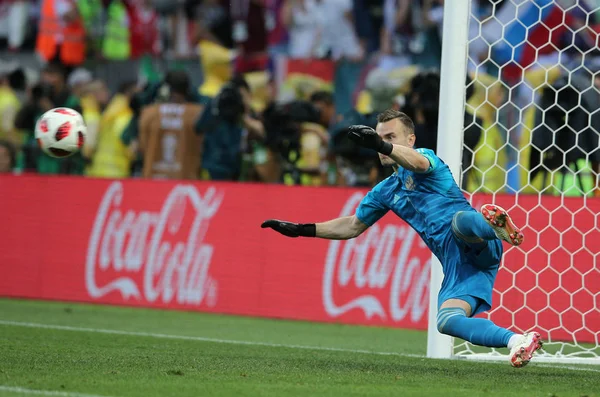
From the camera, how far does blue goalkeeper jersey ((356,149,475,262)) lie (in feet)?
26.1

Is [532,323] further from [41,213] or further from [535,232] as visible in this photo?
[41,213]

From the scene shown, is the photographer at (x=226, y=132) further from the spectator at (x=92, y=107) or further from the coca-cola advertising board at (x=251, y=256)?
the spectator at (x=92, y=107)

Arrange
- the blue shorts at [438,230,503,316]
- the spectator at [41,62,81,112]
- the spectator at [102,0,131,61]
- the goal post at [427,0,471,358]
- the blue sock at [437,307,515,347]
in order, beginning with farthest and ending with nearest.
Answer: the spectator at [102,0,131,61]
the spectator at [41,62,81,112]
the goal post at [427,0,471,358]
the blue shorts at [438,230,503,316]
the blue sock at [437,307,515,347]

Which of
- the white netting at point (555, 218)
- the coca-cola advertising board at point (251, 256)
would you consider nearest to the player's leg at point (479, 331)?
the white netting at point (555, 218)

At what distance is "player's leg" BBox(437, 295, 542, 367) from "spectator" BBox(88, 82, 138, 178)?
891cm

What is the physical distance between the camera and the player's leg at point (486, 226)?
7.21m

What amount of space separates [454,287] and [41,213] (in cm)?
784

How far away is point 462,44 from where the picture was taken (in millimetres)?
9562

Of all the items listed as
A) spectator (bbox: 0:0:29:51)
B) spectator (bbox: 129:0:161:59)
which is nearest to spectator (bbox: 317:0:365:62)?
spectator (bbox: 129:0:161:59)

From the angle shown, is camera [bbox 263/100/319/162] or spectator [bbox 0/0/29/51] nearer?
camera [bbox 263/100/319/162]

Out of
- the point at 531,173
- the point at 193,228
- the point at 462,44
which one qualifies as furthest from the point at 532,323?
the point at 193,228

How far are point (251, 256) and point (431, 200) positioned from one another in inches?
214

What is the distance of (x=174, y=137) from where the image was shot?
15.0 m

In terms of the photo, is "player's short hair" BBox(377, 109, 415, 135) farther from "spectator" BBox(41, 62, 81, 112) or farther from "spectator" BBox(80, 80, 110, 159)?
"spectator" BBox(41, 62, 81, 112)
